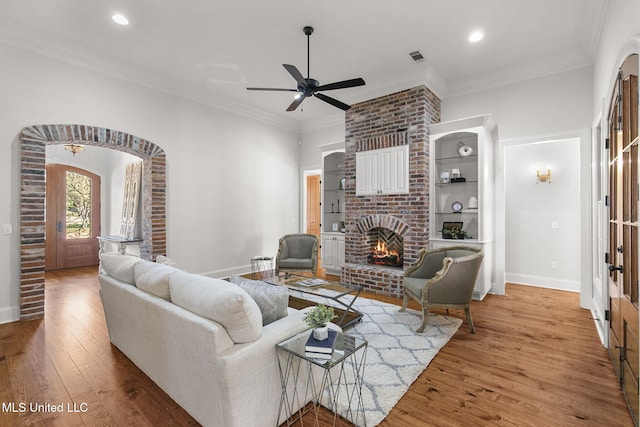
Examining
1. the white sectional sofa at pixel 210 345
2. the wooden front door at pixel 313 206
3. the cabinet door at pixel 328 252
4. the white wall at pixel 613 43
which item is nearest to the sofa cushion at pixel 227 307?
the white sectional sofa at pixel 210 345

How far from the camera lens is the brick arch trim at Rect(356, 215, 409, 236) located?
16.1 ft

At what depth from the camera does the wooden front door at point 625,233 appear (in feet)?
6.37

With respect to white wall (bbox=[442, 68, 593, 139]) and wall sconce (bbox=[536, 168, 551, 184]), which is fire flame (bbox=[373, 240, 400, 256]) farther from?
wall sconce (bbox=[536, 168, 551, 184])

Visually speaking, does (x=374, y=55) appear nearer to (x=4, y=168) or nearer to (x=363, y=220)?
(x=363, y=220)

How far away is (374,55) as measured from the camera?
4.22 m

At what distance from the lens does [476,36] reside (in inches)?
147

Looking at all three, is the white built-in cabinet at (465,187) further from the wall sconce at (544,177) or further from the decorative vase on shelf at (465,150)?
the wall sconce at (544,177)

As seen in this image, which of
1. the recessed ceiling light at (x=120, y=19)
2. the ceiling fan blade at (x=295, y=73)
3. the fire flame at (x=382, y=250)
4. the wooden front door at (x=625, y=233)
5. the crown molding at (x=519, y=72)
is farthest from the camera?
the fire flame at (x=382, y=250)

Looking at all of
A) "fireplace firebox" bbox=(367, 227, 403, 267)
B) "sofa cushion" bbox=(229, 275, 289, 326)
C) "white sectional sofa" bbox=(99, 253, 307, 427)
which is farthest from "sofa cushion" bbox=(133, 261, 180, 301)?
"fireplace firebox" bbox=(367, 227, 403, 267)

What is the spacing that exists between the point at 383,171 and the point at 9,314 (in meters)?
5.27

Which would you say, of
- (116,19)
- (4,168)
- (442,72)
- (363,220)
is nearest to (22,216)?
(4,168)

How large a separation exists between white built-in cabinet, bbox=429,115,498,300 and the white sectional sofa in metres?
3.35

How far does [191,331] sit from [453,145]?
4.71m

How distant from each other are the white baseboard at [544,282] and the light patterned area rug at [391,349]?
2482 mm
